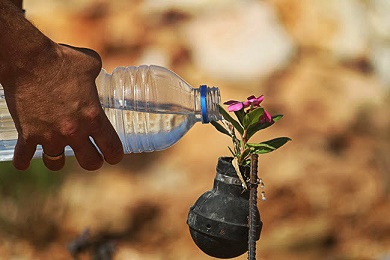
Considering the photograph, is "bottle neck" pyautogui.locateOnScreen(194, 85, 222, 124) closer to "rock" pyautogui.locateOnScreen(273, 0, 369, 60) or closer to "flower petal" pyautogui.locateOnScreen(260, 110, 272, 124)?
"flower petal" pyautogui.locateOnScreen(260, 110, 272, 124)

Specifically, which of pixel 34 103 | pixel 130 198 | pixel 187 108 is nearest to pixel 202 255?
pixel 130 198

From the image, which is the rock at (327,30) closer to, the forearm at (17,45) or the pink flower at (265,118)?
the pink flower at (265,118)

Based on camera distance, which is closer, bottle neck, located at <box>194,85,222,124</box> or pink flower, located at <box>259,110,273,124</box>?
pink flower, located at <box>259,110,273,124</box>

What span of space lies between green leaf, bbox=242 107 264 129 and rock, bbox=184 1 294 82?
2800mm

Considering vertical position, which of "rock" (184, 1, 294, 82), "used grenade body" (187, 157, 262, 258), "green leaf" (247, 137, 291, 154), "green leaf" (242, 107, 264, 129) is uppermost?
"rock" (184, 1, 294, 82)

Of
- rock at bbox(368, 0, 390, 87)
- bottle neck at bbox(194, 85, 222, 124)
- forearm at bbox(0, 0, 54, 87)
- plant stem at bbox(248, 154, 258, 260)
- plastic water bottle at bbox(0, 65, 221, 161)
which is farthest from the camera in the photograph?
rock at bbox(368, 0, 390, 87)

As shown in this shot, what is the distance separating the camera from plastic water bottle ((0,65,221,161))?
8.57ft

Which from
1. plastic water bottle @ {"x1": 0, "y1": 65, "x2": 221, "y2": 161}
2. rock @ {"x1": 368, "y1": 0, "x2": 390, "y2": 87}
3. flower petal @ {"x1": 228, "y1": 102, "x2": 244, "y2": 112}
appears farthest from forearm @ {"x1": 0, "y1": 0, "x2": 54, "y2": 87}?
rock @ {"x1": 368, "y1": 0, "x2": 390, "y2": 87}

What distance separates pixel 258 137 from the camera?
4.82m

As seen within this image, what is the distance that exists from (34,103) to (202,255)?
2.93 meters

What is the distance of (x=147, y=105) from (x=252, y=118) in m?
0.61

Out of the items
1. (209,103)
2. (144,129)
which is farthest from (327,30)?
(209,103)

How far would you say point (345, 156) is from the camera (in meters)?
4.95

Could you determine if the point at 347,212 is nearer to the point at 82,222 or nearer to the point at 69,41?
the point at 82,222
